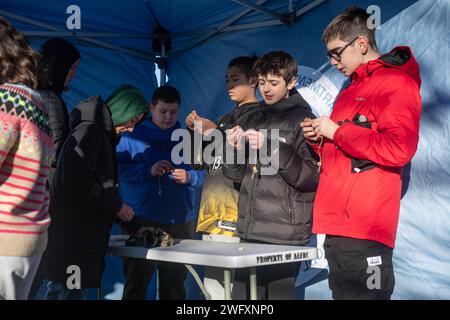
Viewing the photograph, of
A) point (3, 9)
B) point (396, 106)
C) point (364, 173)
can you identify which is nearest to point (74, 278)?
point (364, 173)

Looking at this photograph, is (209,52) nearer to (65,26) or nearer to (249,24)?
(249,24)

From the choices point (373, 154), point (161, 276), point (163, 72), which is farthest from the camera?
point (163, 72)

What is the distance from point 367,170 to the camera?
Answer: 2461 millimetres

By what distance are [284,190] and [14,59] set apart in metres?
1.47

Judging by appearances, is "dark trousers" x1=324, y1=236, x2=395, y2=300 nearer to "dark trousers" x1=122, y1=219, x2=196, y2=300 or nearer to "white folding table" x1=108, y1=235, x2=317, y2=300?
"white folding table" x1=108, y1=235, x2=317, y2=300

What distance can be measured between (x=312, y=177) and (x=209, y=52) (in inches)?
99.5

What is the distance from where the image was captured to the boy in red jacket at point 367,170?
238 centimetres

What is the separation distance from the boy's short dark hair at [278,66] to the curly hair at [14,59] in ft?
4.84

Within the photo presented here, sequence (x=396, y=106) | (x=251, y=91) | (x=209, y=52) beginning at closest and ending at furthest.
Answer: (x=396, y=106)
(x=251, y=91)
(x=209, y=52)

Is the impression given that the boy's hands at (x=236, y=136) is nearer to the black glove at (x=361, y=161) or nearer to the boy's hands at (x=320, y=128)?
the boy's hands at (x=320, y=128)

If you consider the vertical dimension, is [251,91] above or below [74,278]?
above

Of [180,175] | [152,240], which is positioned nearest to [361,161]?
[152,240]

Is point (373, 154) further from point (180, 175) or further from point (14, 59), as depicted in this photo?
point (180, 175)

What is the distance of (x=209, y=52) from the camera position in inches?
202
